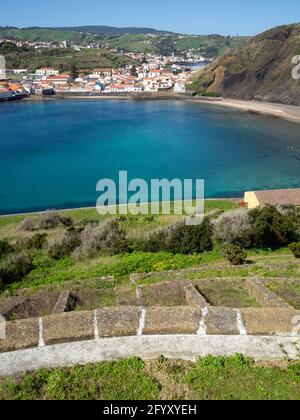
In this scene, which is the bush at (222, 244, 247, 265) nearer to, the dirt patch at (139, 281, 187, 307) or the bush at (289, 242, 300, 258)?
the bush at (289, 242, 300, 258)

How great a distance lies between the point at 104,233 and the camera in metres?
14.3

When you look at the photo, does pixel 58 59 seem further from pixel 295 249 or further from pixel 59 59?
pixel 295 249

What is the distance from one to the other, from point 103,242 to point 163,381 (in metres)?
8.27

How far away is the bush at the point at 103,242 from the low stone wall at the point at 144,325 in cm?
636

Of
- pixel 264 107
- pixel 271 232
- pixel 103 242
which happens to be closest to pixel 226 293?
pixel 271 232

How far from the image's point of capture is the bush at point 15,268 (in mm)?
11148

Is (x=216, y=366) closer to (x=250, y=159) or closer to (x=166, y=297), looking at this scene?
(x=166, y=297)

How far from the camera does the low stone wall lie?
20.9 ft

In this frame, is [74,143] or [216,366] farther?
[74,143]

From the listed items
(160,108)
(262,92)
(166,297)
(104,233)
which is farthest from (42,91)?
(166,297)

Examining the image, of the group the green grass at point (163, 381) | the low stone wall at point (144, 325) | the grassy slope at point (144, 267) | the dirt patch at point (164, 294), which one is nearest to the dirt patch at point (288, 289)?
the grassy slope at point (144, 267)

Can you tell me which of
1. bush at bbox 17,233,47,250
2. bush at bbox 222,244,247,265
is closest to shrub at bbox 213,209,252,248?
bush at bbox 222,244,247,265

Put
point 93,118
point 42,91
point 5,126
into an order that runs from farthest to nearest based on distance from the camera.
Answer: point 42,91 < point 93,118 < point 5,126

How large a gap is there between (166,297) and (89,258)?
491cm
